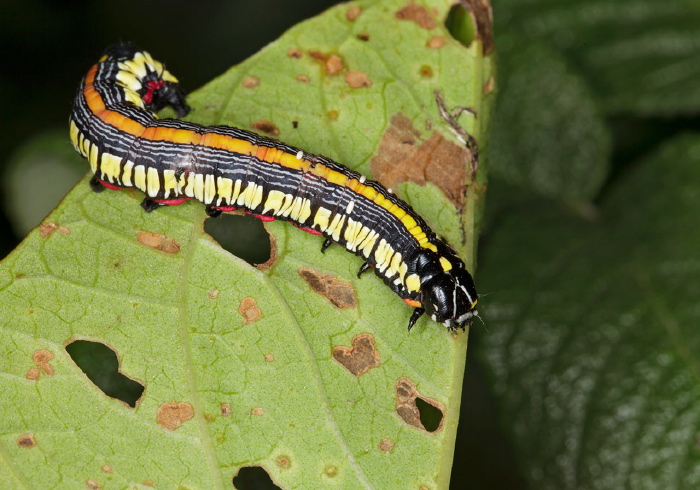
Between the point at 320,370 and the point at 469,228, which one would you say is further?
the point at 469,228

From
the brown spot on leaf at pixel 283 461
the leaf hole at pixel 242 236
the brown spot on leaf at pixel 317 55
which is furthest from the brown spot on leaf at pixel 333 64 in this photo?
the brown spot on leaf at pixel 283 461

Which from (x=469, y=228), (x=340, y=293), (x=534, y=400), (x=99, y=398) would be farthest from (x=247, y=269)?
(x=534, y=400)

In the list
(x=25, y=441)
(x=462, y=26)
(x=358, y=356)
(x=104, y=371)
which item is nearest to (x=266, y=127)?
(x=462, y=26)

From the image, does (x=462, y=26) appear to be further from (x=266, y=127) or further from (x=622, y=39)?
(x=622, y=39)

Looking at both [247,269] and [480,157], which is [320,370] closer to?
[247,269]

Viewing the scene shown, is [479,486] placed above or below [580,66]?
below

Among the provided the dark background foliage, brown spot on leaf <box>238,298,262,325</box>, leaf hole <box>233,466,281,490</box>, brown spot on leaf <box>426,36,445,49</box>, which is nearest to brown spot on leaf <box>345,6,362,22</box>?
brown spot on leaf <box>426,36,445,49</box>
